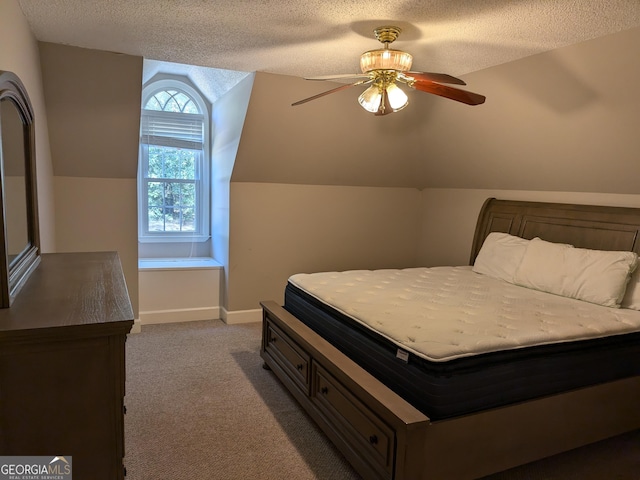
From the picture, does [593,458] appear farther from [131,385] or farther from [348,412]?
[131,385]

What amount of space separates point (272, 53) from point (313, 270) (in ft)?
7.53

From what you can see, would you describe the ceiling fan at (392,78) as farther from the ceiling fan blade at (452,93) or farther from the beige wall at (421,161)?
the beige wall at (421,161)

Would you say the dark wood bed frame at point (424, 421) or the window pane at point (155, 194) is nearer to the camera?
the dark wood bed frame at point (424, 421)

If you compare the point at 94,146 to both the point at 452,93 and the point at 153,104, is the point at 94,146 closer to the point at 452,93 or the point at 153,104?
the point at 153,104

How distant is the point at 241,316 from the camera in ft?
14.2

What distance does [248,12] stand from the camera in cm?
230

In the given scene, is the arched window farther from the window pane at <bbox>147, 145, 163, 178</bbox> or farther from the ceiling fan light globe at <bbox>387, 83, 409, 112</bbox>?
the ceiling fan light globe at <bbox>387, 83, 409, 112</bbox>

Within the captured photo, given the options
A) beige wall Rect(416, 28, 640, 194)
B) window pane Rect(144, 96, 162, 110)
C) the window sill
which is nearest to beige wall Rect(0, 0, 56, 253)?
the window sill

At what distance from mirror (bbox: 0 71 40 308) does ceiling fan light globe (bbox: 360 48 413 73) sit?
1.67 meters

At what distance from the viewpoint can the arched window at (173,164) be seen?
4.51 metres

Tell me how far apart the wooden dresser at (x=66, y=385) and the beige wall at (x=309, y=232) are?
2.97m

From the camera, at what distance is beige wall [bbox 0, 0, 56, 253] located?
213 centimetres

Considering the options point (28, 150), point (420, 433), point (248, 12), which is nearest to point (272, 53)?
point (248, 12)

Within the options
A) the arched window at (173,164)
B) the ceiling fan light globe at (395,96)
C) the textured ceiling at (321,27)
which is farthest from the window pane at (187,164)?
the ceiling fan light globe at (395,96)
